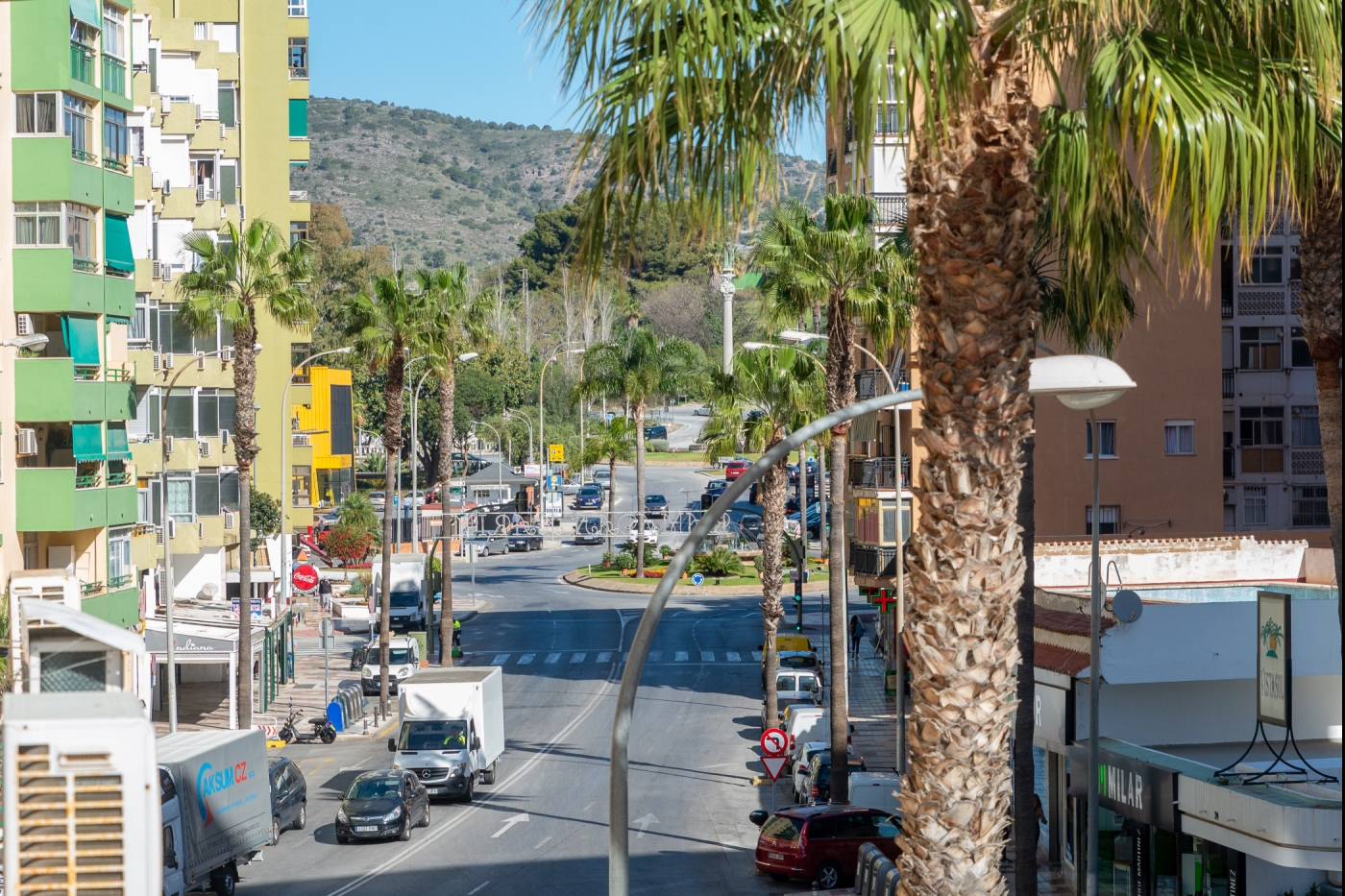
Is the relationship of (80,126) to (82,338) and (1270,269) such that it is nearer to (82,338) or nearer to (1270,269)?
(82,338)

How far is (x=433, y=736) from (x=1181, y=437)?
1039 inches

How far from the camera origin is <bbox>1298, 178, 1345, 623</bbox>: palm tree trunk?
1564 centimetres

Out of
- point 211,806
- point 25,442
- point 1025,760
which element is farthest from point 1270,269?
point 211,806

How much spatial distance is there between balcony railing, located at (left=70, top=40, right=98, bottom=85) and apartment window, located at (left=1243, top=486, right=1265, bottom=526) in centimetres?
3856

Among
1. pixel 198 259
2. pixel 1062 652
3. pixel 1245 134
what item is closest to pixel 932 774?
pixel 1245 134

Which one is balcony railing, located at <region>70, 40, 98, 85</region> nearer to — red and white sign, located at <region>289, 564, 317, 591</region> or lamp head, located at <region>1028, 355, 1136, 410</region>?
red and white sign, located at <region>289, 564, 317, 591</region>

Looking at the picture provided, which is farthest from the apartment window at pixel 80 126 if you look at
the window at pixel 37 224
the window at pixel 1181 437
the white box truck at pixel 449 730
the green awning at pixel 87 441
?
the window at pixel 1181 437

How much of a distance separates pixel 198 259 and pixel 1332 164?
1834 inches

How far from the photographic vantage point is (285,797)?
102ft

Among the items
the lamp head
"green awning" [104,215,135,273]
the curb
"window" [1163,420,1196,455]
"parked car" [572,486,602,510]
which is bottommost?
the curb

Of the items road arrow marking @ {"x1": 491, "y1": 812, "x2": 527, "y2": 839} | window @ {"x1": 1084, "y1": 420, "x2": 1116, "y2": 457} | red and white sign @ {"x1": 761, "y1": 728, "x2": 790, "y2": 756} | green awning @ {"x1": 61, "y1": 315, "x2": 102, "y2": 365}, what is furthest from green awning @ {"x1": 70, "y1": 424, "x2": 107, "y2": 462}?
window @ {"x1": 1084, "y1": 420, "x2": 1116, "y2": 457}

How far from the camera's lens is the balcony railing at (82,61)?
35250 millimetres

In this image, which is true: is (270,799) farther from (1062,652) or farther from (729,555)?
(729,555)

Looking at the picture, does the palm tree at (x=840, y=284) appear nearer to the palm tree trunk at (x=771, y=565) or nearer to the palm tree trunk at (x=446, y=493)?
the palm tree trunk at (x=771, y=565)
